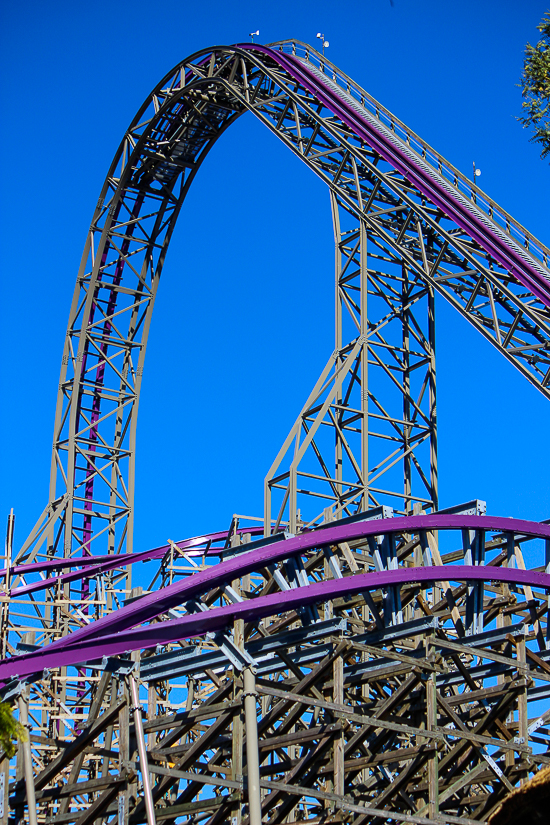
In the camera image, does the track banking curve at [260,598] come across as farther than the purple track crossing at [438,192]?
No

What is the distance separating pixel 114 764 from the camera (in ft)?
66.5

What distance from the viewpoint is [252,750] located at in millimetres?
12805

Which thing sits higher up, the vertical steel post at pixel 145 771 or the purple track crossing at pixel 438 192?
the purple track crossing at pixel 438 192

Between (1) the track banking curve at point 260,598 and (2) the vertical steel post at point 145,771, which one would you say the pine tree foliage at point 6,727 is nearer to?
(2) the vertical steel post at point 145,771

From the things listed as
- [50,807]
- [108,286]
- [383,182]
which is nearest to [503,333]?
[383,182]

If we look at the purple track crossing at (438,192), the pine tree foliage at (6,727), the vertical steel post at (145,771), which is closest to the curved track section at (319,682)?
the vertical steel post at (145,771)

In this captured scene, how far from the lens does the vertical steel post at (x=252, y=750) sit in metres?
12.5

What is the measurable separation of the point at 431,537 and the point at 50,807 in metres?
7.72

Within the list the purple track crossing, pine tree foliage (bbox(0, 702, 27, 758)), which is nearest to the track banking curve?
pine tree foliage (bbox(0, 702, 27, 758))

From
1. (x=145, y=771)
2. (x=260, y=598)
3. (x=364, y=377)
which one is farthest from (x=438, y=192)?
(x=145, y=771)

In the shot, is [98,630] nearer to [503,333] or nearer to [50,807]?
[50,807]

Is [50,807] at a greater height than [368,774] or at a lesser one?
greater

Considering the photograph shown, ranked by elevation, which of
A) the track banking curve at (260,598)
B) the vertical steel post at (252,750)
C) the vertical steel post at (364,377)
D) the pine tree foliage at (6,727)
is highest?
the vertical steel post at (364,377)

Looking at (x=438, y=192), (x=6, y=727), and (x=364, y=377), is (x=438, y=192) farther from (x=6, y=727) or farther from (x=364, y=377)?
(x=6, y=727)
